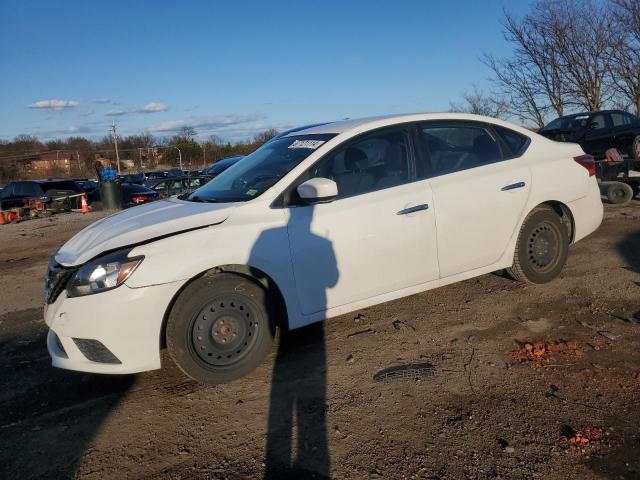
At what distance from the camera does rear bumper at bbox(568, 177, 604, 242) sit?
4935 millimetres

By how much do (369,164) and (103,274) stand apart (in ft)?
7.08

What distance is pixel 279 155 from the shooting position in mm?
4309

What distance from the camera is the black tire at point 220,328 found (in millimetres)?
3322

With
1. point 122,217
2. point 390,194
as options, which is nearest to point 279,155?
point 390,194

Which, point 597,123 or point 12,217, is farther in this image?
point 12,217

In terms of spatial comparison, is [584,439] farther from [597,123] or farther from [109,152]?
[109,152]

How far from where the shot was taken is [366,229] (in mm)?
3801

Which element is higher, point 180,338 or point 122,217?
point 122,217

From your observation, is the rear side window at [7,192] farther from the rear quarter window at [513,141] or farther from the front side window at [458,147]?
the rear quarter window at [513,141]

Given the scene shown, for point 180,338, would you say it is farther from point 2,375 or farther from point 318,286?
point 2,375

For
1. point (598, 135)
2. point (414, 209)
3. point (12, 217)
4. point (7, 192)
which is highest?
point (7, 192)

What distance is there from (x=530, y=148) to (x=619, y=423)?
9.07 ft

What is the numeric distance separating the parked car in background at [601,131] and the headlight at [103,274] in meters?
14.3

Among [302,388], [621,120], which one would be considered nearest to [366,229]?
[302,388]
